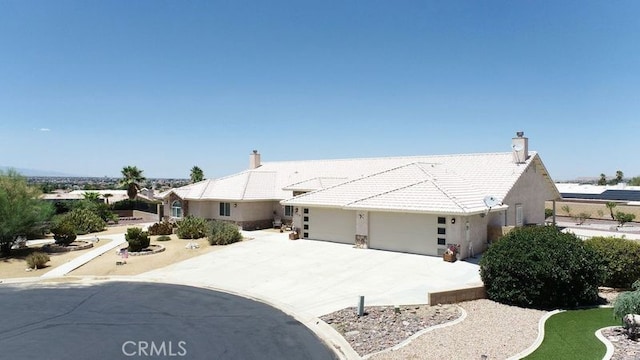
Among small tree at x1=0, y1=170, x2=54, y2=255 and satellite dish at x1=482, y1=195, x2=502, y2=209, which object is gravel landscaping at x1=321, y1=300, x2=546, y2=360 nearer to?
satellite dish at x1=482, y1=195, x2=502, y2=209

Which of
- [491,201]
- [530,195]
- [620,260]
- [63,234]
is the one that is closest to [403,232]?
[491,201]

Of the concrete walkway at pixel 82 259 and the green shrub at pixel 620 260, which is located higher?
the green shrub at pixel 620 260

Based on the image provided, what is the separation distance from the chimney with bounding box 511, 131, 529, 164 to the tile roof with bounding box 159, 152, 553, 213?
0.41 metres

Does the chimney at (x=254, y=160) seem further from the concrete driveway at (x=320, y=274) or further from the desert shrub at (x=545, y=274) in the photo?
the desert shrub at (x=545, y=274)

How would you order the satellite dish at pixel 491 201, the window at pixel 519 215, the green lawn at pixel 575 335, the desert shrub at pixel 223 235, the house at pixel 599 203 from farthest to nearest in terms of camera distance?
the house at pixel 599 203, the window at pixel 519 215, the desert shrub at pixel 223 235, the satellite dish at pixel 491 201, the green lawn at pixel 575 335

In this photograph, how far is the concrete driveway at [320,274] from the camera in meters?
17.0

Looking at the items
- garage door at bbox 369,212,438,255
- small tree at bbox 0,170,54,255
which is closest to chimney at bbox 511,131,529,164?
garage door at bbox 369,212,438,255

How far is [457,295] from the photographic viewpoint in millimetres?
16094

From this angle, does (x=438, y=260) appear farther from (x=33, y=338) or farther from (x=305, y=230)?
(x=33, y=338)

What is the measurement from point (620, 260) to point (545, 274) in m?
5.08

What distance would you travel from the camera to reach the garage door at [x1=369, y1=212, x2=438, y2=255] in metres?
24.6

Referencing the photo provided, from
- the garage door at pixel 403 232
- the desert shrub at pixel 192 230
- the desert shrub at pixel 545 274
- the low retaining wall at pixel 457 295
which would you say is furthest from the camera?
the desert shrub at pixel 192 230

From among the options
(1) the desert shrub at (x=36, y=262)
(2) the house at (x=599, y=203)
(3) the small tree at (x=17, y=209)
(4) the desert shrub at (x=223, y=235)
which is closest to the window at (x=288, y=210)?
(4) the desert shrub at (x=223, y=235)

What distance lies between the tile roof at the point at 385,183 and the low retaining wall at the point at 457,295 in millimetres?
6648
